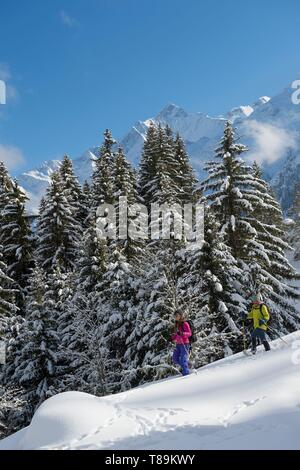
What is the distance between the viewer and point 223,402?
35.6 feet

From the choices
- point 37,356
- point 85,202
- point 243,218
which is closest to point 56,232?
point 85,202

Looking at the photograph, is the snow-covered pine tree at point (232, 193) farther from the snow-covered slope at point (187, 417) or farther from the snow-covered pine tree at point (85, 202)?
the snow-covered pine tree at point (85, 202)

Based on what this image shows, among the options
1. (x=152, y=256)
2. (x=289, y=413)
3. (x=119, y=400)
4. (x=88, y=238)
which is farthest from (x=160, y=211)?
(x=289, y=413)

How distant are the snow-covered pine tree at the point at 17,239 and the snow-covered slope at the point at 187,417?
25343 mm

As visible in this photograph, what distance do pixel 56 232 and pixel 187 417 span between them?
2797 centimetres

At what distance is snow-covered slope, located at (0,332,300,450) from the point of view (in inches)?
329

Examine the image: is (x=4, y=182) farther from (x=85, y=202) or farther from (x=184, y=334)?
(x=184, y=334)

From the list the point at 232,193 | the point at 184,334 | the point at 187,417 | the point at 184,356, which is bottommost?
the point at 187,417

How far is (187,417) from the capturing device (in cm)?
988

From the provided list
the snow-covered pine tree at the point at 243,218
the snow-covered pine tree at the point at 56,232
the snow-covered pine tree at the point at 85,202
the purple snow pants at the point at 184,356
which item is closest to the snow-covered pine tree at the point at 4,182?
the snow-covered pine tree at the point at 56,232

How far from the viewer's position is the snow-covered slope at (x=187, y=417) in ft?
27.4

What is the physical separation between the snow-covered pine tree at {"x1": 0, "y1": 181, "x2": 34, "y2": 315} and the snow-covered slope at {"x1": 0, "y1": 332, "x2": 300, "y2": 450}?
25343 millimetres

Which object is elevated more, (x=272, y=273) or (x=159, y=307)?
(x=272, y=273)
